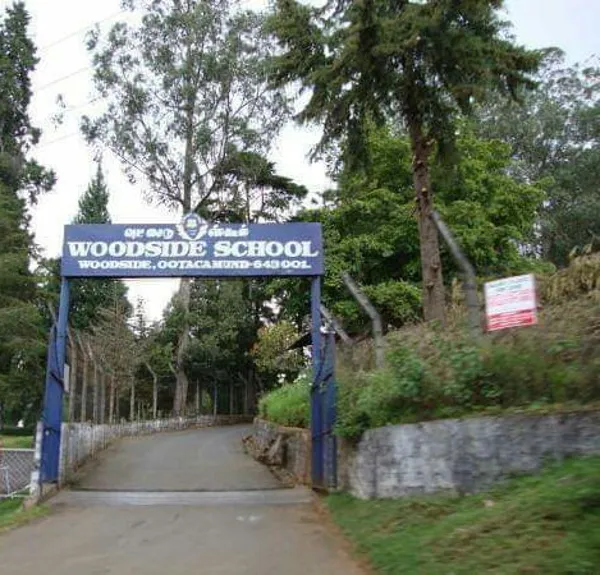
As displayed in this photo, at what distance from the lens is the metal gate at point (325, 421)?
13.2 m

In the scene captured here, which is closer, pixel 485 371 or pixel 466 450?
pixel 466 450

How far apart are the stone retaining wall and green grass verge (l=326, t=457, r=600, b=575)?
0.19 meters

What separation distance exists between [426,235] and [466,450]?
8766 mm

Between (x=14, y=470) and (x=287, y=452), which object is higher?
(x=287, y=452)

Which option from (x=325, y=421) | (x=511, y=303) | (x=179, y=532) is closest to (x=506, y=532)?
(x=511, y=303)

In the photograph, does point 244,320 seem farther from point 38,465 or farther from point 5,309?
point 38,465

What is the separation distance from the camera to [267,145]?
139 feet

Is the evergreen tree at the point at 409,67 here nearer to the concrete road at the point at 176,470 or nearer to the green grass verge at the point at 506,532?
the concrete road at the point at 176,470

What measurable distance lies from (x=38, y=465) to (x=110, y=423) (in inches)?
552

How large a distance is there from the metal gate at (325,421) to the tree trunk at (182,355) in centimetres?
2954

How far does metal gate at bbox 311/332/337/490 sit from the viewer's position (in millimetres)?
13180

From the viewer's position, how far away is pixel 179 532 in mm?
10273

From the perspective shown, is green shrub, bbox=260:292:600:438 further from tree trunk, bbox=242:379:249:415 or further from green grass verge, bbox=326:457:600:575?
tree trunk, bbox=242:379:249:415

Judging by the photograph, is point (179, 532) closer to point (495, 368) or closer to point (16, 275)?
point (495, 368)
